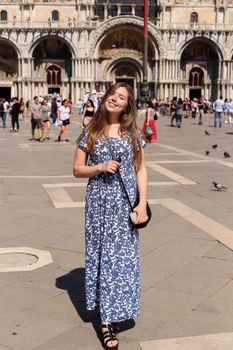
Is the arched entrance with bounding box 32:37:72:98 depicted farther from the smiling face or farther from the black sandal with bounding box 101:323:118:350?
the black sandal with bounding box 101:323:118:350

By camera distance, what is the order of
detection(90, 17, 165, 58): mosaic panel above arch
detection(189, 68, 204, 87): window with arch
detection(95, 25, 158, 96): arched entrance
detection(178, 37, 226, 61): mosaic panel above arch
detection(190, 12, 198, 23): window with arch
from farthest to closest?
detection(189, 68, 204, 87): window with arch → detection(190, 12, 198, 23): window with arch → detection(95, 25, 158, 96): arched entrance → detection(178, 37, 226, 61): mosaic panel above arch → detection(90, 17, 165, 58): mosaic panel above arch

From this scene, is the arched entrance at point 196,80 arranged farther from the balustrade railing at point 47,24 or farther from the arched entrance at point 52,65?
the arched entrance at point 52,65

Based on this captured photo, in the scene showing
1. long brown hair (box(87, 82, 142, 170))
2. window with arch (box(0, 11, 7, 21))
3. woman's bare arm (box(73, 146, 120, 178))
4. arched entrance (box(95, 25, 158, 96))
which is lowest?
woman's bare arm (box(73, 146, 120, 178))

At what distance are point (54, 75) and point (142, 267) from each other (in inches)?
1982

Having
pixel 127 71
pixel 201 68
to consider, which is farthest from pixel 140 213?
pixel 201 68

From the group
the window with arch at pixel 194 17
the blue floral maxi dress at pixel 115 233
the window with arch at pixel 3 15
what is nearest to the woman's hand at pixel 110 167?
the blue floral maxi dress at pixel 115 233

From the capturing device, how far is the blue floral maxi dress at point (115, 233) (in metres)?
4.10

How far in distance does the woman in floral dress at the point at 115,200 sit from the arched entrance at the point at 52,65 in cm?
5023

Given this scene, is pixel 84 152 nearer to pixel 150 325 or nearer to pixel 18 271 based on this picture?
pixel 150 325

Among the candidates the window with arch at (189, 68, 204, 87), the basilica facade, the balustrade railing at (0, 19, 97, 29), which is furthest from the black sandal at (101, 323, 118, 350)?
the window with arch at (189, 68, 204, 87)

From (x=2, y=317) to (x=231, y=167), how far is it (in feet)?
32.3

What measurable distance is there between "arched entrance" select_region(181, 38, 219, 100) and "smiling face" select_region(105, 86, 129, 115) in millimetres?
52067

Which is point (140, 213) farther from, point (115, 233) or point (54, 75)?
point (54, 75)

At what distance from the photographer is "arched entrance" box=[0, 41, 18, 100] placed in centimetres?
5347
